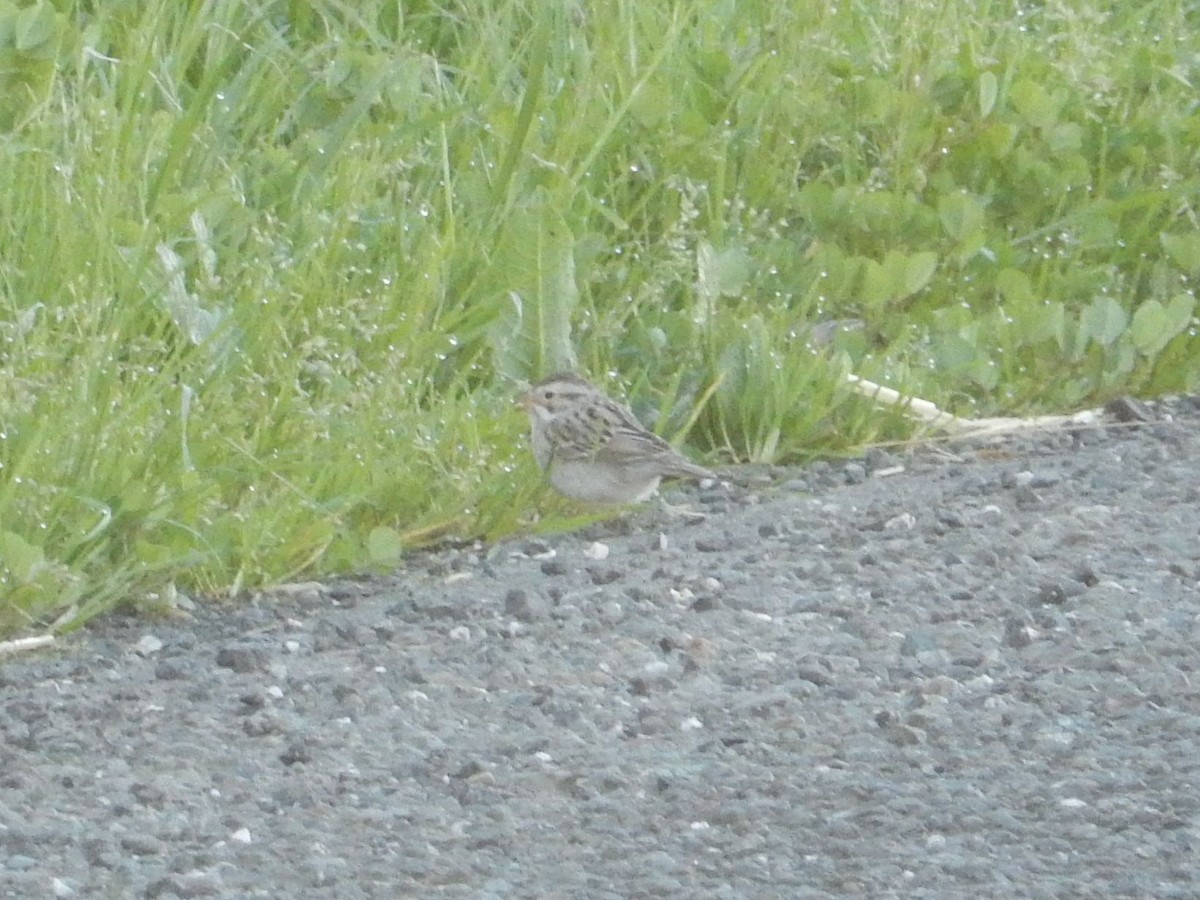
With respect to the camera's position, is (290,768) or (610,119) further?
(610,119)

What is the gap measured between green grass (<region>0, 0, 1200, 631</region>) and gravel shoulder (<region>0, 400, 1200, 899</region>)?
0.30 metres

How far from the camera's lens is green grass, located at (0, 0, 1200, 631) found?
222 inches

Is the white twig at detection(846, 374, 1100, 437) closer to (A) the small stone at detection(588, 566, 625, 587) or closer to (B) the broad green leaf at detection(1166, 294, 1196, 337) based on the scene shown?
(B) the broad green leaf at detection(1166, 294, 1196, 337)

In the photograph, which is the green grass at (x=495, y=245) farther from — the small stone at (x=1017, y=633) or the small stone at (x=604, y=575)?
the small stone at (x=1017, y=633)

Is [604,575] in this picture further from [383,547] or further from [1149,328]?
[1149,328]

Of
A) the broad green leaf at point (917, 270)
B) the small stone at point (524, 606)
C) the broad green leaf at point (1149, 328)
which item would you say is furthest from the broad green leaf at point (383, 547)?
the broad green leaf at point (1149, 328)

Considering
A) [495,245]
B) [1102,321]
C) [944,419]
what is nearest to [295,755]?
[495,245]

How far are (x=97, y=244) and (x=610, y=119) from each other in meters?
2.12

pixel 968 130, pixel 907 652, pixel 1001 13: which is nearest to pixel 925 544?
pixel 907 652

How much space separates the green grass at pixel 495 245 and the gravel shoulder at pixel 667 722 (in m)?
0.30

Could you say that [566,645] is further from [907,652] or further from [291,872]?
[291,872]

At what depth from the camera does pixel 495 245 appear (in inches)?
278

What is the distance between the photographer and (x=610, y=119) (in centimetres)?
762

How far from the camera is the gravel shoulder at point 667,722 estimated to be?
3.79m
